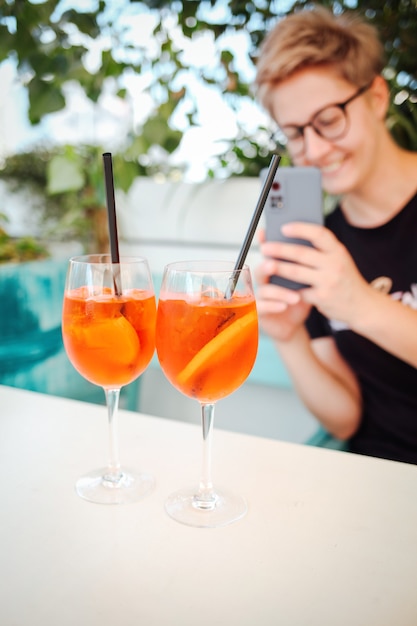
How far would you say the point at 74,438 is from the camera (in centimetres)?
83

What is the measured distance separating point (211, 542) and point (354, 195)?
113cm

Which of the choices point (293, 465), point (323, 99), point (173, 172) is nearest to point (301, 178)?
point (323, 99)

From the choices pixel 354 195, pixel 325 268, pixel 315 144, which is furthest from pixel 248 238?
pixel 354 195

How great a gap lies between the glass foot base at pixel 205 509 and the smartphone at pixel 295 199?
2.09 feet

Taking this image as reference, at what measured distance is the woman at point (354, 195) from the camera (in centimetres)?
133

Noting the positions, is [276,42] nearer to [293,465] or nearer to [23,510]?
[293,465]

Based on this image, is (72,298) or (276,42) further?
(276,42)

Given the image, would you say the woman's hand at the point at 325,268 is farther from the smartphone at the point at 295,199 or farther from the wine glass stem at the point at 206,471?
the wine glass stem at the point at 206,471

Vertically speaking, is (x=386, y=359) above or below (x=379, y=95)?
below


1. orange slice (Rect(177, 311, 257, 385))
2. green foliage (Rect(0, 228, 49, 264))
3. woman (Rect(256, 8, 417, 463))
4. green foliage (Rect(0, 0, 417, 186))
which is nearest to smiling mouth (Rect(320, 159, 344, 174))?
woman (Rect(256, 8, 417, 463))

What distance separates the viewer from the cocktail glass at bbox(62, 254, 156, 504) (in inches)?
26.3

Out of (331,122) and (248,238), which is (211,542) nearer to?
(248,238)

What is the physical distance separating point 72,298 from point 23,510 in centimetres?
24

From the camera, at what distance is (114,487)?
0.69 metres
